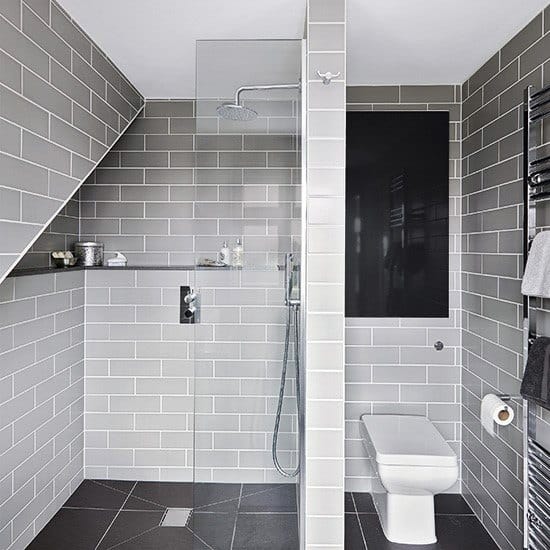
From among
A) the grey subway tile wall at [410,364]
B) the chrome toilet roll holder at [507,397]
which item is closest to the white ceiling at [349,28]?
the grey subway tile wall at [410,364]

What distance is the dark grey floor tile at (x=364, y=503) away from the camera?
3.19 meters

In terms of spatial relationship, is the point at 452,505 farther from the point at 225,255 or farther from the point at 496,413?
the point at 225,255

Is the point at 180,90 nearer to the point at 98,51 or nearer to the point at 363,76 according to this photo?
the point at 98,51

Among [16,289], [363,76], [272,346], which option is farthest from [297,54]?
[16,289]

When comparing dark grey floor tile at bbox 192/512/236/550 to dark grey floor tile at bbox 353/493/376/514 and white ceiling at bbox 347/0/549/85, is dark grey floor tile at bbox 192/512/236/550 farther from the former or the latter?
white ceiling at bbox 347/0/549/85

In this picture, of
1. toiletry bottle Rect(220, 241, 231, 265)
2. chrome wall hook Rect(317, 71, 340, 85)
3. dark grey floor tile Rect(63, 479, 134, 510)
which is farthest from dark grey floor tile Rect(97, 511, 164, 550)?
chrome wall hook Rect(317, 71, 340, 85)

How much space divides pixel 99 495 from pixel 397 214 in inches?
96.5

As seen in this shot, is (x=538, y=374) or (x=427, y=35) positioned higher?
(x=427, y=35)

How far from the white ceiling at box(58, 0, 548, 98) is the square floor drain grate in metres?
2.46

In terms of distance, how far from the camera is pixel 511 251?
105 inches

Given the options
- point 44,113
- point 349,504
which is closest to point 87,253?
point 44,113

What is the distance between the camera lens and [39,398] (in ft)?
9.51

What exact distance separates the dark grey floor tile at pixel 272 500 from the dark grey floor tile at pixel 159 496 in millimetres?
965

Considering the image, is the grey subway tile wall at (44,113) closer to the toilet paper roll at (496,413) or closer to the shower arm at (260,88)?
the shower arm at (260,88)
